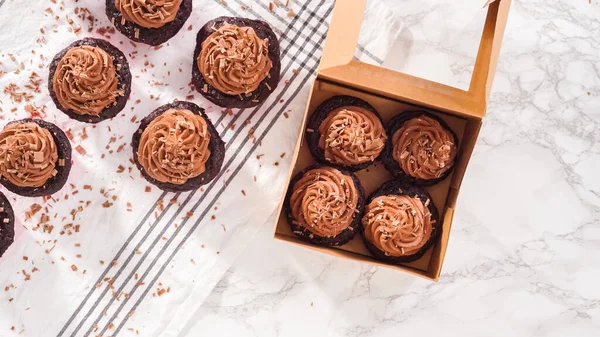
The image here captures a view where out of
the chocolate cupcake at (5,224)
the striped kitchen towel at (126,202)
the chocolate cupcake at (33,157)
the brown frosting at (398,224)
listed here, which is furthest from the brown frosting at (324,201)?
the chocolate cupcake at (5,224)

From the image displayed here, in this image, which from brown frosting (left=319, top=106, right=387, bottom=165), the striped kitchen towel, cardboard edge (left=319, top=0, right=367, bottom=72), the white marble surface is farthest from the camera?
the white marble surface

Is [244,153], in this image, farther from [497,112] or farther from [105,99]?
[497,112]

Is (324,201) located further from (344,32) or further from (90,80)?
(90,80)

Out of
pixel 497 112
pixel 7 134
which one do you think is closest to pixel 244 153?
pixel 7 134

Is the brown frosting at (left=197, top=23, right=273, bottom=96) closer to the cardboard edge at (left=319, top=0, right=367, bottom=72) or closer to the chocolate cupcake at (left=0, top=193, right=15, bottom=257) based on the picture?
the cardboard edge at (left=319, top=0, right=367, bottom=72)

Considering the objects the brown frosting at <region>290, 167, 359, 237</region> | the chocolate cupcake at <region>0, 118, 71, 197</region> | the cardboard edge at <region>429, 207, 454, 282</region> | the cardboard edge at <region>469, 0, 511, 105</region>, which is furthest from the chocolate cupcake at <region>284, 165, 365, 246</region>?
the chocolate cupcake at <region>0, 118, 71, 197</region>

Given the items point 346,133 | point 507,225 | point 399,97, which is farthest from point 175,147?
point 507,225

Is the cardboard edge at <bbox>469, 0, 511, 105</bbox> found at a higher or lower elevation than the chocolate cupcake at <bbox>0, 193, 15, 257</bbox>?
higher
